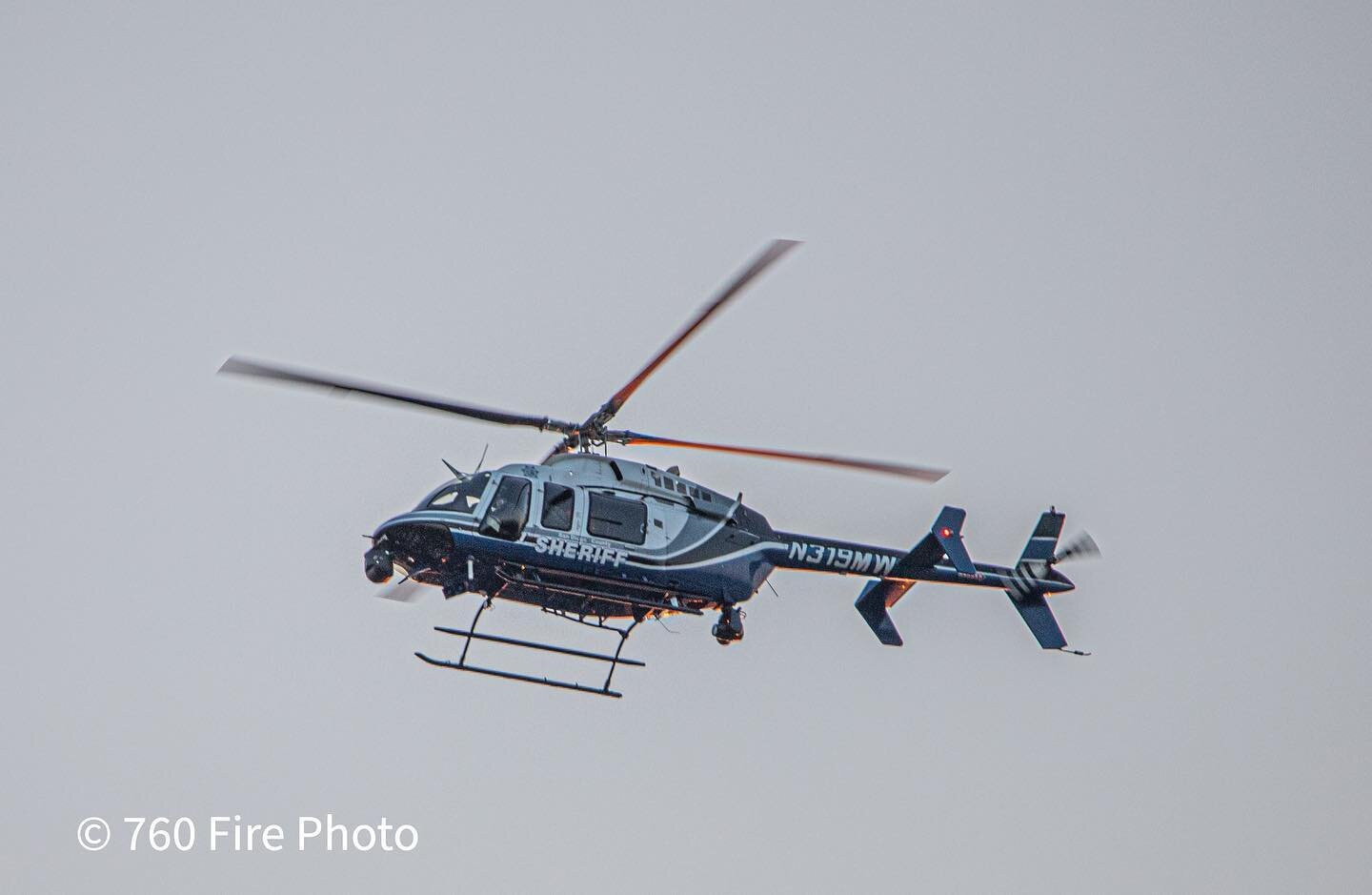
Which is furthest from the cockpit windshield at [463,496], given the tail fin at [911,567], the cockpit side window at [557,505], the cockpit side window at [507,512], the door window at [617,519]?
the tail fin at [911,567]

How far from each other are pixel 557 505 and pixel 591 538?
0.42 meters

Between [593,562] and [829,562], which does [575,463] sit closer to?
[593,562]

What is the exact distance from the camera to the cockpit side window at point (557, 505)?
49.5 feet

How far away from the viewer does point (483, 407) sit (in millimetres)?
15211

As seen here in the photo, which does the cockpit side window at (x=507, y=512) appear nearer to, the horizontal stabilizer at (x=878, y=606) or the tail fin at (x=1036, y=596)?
the horizontal stabilizer at (x=878, y=606)

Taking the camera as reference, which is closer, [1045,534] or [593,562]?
[593,562]

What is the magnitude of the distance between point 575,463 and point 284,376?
302 cm

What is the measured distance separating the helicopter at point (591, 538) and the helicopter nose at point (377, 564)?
0.4 inches

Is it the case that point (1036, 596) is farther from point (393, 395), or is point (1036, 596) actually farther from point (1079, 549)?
point (393, 395)

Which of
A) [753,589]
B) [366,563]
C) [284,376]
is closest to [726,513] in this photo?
[753,589]

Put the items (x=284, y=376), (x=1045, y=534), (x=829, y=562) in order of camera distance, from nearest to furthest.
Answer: (x=284, y=376)
(x=829, y=562)
(x=1045, y=534)

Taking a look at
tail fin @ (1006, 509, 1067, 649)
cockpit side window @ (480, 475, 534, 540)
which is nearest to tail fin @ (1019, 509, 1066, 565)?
tail fin @ (1006, 509, 1067, 649)

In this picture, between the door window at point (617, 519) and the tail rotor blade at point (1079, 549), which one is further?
the tail rotor blade at point (1079, 549)

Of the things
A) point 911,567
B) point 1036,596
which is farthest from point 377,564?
point 1036,596
